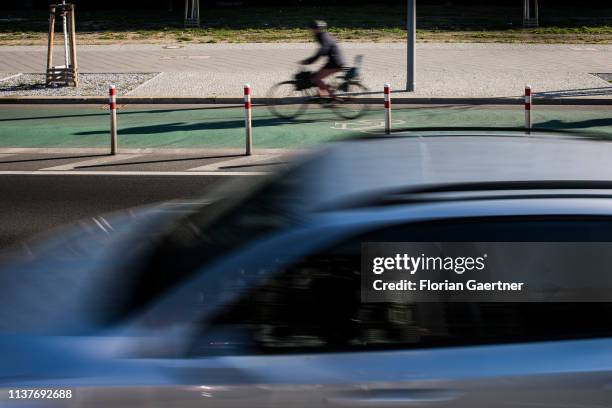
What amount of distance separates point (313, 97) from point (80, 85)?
240 inches

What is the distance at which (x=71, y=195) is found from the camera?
36.3 feet

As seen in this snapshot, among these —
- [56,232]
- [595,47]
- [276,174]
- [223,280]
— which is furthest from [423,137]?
[595,47]

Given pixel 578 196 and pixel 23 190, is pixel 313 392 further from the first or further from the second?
pixel 23 190

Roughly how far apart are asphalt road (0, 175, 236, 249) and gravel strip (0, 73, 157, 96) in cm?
810

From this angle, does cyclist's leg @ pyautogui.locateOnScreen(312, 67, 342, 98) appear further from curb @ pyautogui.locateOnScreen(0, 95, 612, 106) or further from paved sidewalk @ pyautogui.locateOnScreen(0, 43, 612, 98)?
paved sidewalk @ pyautogui.locateOnScreen(0, 43, 612, 98)

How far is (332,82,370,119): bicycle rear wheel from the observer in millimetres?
17466

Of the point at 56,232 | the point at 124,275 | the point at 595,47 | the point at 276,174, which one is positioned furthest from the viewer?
the point at 595,47

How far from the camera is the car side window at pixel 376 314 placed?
3.55 m

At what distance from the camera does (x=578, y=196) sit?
3.73 m

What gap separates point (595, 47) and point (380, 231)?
2546cm

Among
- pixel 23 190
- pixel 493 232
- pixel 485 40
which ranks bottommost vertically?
pixel 23 190

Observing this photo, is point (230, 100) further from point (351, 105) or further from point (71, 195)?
point (71, 195)

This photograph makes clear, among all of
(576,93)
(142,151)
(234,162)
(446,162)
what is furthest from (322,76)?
(446,162)

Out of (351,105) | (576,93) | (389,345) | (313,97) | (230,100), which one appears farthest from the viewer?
(576,93)
